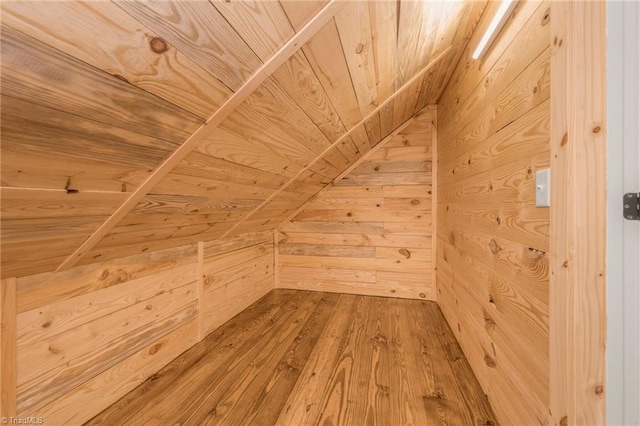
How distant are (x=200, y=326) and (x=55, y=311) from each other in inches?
37.1

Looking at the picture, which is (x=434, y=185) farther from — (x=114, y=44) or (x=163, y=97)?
(x=114, y=44)

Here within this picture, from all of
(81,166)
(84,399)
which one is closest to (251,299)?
(84,399)

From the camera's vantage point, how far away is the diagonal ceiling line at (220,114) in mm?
754

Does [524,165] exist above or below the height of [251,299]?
above

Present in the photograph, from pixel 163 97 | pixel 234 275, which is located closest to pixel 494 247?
pixel 163 97

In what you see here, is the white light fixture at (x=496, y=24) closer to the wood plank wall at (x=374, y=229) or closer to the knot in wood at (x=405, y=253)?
the wood plank wall at (x=374, y=229)

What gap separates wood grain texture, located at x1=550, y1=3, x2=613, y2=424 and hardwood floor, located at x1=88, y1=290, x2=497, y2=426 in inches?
27.1

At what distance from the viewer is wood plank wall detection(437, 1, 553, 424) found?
0.81m

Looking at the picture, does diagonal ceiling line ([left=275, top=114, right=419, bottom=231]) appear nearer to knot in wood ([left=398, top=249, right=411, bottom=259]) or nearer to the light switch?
knot in wood ([left=398, top=249, right=411, bottom=259])

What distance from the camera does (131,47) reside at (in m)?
0.54

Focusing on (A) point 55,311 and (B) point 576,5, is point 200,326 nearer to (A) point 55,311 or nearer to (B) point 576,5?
(A) point 55,311

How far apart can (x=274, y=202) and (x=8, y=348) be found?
153cm

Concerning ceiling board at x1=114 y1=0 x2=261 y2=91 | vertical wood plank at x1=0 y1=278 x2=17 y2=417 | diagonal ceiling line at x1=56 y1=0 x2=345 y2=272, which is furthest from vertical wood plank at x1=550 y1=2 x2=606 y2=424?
vertical wood plank at x1=0 y1=278 x2=17 y2=417

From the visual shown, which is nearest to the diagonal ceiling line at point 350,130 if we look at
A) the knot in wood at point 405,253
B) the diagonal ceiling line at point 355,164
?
the diagonal ceiling line at point 355,164
